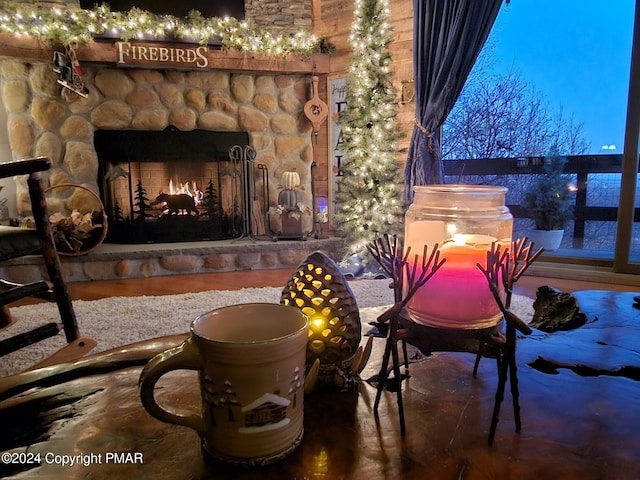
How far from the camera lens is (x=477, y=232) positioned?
0.70 metres

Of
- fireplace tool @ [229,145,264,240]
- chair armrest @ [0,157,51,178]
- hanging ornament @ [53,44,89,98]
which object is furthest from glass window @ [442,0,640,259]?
chair armrest @ [0,157,51,178]

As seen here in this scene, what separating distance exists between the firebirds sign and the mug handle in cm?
348

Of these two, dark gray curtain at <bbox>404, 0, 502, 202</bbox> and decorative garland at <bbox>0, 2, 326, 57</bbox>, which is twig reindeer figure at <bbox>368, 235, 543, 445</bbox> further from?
decorative garland at <bbox>0, 2, 326, 57</bbox>

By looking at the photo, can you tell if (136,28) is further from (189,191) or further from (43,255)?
(43,255)

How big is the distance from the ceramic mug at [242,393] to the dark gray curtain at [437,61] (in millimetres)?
3027

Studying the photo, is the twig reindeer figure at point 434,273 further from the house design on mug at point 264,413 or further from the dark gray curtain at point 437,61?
the dark gray curtain at point 437,61

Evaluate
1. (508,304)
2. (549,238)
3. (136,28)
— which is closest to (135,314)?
(136,28)

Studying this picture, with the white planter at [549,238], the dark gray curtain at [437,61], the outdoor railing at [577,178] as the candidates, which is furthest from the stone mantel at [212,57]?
the white planter at [549,238]

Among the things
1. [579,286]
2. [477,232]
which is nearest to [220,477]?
[477,232]

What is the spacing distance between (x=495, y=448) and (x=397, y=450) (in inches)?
4.5

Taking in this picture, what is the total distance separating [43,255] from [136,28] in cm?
234

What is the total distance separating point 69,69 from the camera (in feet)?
10.5

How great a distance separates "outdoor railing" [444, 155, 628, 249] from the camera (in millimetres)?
3412

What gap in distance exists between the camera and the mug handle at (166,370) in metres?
0.45
